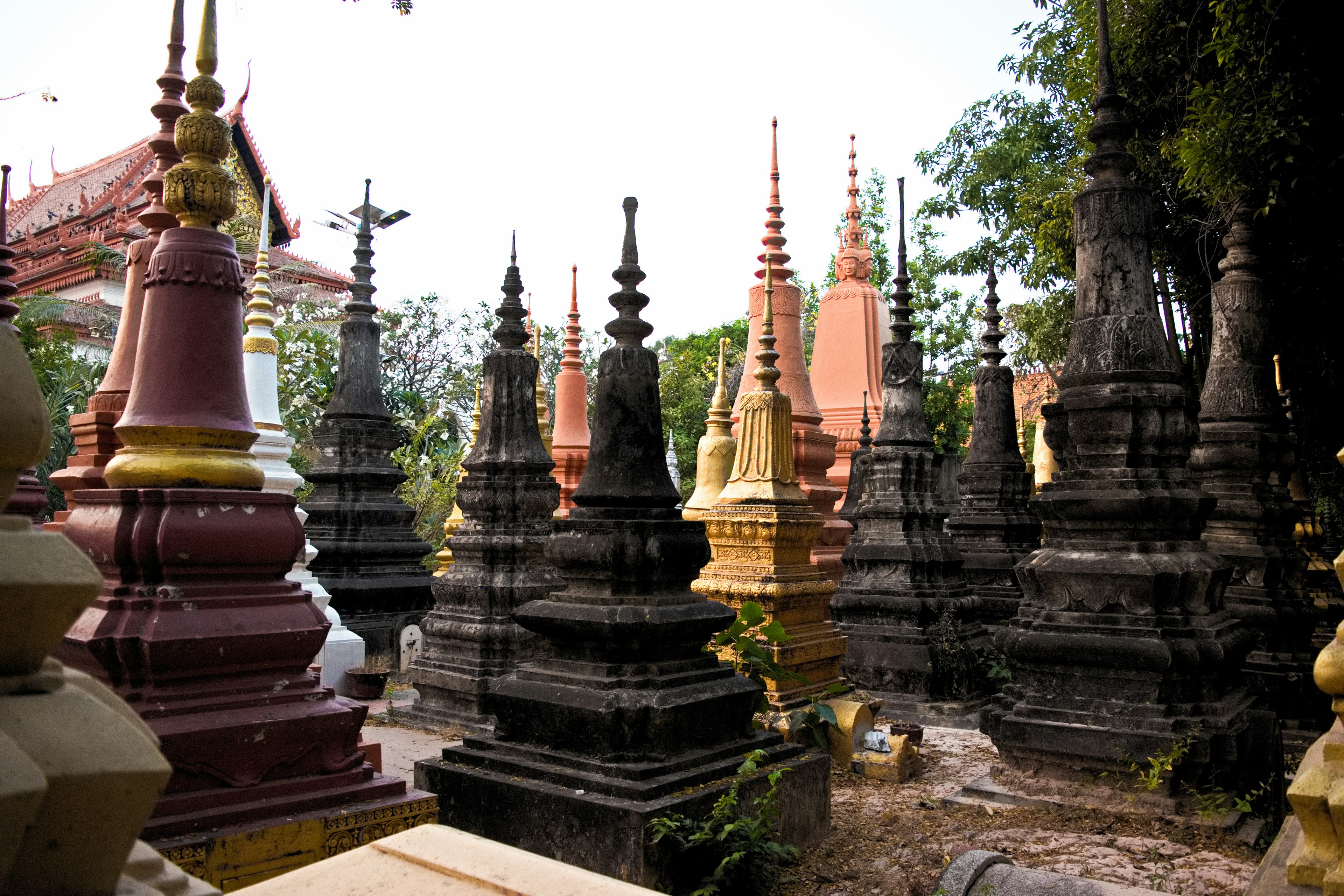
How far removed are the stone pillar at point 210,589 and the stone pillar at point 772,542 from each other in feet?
11.8

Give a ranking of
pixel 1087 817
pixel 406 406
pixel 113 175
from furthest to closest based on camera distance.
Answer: pixel 113 175
pixel 406 406
pixel 1087 817

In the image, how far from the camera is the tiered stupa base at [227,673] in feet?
10.1

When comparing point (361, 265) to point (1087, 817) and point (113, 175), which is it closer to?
point (1087, 817)

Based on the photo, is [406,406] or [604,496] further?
[406,406]

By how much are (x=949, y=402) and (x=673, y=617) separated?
63.8ft

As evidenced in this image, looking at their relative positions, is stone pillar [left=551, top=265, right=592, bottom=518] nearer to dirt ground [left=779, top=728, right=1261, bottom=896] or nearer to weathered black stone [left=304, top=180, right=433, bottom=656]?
weathered black stone [left=304, top=180, right=433, bottom=656]

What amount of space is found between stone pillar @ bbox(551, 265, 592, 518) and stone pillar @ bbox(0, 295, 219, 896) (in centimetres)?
932

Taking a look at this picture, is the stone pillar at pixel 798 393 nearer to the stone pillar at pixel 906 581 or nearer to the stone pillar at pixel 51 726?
the stone pillar at pixel 906 581

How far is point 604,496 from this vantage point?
4.34 meters

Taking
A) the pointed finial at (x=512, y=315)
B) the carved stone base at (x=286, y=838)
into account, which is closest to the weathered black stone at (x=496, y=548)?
the pointed finial at (x=512, y=315)

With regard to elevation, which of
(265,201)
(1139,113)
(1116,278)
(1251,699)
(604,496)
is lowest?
(1251,699)

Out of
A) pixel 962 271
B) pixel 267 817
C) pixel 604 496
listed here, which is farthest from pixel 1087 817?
pixel 962 271

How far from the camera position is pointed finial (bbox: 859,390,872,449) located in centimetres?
1059

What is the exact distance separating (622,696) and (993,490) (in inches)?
251
